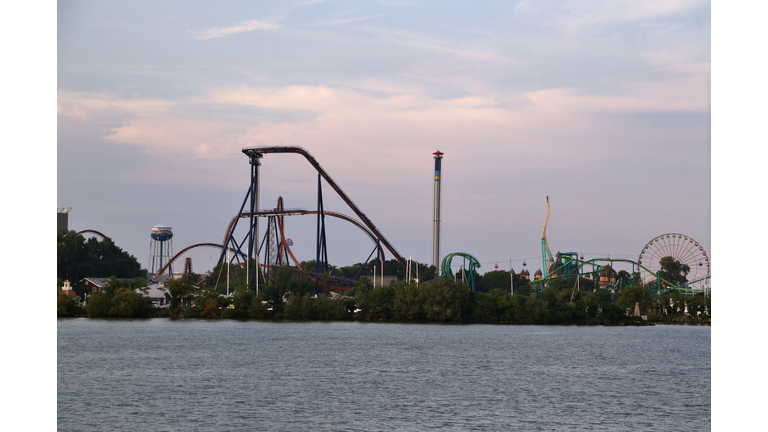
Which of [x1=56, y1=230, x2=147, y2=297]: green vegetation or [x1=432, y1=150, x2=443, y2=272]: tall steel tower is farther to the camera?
[x1=432, y1=150, x2=443, y2=272]: tall steel tower

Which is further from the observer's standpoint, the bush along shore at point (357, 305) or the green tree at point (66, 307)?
the bush along shore at point (357, 305)

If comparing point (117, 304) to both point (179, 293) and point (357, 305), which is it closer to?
point (179, 293)

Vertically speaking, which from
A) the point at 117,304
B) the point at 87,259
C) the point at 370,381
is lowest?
the point at 117,304

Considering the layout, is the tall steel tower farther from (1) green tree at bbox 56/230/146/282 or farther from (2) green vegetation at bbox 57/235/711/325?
(1) green tree at bbox 56/230/146/282

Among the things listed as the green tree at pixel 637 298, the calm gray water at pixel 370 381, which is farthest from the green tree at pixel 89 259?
the green tree at pixel 637 298

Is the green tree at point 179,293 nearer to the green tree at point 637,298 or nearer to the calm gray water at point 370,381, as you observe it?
the calm gray water at point 370,381

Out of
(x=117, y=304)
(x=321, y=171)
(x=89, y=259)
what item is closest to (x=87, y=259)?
(x=89, y=259)

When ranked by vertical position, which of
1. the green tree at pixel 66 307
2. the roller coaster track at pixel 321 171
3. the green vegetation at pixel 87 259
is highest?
the roller coaster track at pixel 321 171

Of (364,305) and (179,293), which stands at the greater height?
(179,293)

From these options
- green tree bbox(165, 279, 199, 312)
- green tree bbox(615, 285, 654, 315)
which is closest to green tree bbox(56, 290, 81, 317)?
green tree bbox(165, 279, 199, 312)

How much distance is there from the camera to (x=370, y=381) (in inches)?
1056

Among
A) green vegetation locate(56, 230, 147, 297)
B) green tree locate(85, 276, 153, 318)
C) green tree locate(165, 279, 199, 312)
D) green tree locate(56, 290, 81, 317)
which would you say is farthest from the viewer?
green vegetation locate(56, 230, 147, 297)

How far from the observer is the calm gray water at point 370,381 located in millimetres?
20000

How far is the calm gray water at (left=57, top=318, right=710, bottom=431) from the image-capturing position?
2000cm
